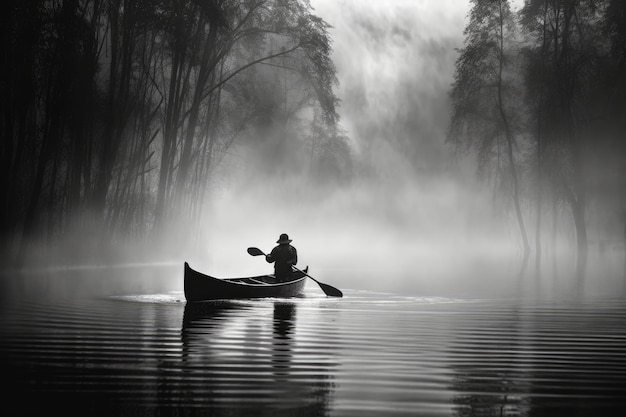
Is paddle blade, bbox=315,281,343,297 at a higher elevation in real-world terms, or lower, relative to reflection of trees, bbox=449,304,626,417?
higher

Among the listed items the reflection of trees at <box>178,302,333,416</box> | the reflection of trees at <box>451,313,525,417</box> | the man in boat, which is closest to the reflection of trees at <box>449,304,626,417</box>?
the reflection of trees at <box>451,313,525,417</box>

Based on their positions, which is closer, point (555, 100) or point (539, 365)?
point (539, 365)

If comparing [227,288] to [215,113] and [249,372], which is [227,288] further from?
[215,113]

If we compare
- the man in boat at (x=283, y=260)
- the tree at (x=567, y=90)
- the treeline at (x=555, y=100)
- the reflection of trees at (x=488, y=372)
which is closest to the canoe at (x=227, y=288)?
the man in boat at (x=283, y=260)

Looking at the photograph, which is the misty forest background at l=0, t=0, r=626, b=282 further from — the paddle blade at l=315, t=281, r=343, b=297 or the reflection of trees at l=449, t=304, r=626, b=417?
the reflection of trees at l=449, t=304, r=626, b=417

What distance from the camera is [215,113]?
115 ft

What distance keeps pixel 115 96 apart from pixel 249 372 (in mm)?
22275

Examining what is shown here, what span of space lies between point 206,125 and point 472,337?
23322mm

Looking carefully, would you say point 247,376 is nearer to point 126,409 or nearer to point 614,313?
point 126,409

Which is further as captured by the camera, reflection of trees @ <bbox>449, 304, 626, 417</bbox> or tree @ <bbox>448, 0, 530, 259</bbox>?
tree @ <bbox>448, 0, 530, 259</bbox>

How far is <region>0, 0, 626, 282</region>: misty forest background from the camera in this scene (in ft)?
70.9

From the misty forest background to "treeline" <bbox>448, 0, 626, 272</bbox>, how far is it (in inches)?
3.3

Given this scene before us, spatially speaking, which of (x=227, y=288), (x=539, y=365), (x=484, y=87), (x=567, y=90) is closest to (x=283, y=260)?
(x=227, y=288)

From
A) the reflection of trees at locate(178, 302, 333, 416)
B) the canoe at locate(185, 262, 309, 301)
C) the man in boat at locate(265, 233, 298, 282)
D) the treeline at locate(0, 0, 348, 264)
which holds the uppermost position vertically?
the treeline at locate(0, 0, 348, 264)
